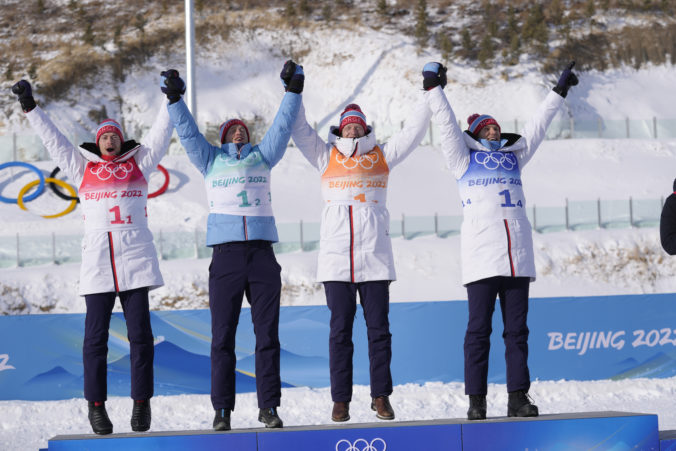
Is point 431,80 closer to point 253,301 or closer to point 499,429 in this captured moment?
point 253,301

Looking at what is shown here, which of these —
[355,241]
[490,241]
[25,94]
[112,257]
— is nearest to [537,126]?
[490,241]

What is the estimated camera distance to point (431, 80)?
6199 mm

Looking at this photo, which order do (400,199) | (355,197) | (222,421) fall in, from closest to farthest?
(222,421), (355,197), (400,199)

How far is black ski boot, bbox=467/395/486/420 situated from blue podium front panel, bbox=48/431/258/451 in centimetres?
151

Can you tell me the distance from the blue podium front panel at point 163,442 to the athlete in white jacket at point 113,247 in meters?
0.32

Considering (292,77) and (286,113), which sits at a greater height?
(292,77)

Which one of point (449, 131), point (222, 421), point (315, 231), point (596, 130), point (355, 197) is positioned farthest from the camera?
point (596, 130)

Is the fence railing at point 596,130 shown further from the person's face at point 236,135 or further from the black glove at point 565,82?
the person's face at point 236,135

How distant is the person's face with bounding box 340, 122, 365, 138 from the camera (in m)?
6.46

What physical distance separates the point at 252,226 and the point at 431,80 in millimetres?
1666

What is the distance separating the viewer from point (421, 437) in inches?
223

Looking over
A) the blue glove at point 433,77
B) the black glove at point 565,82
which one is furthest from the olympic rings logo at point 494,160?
the black glove at point 565,82

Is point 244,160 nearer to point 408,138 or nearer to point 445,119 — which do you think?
point 408,138

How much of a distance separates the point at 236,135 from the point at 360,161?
0.94 m
